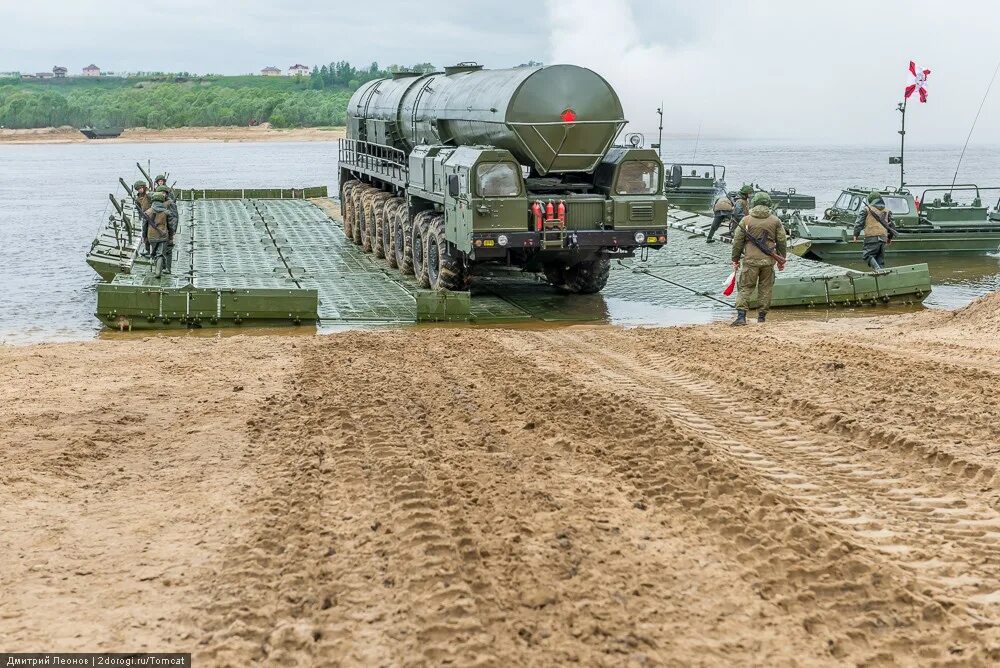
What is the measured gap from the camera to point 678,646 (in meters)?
4.13

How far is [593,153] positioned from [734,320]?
2.80m

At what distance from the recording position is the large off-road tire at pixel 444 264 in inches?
600

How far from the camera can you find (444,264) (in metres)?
15.2

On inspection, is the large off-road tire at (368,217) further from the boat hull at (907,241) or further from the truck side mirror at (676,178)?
the truck side mirror at (676,178)

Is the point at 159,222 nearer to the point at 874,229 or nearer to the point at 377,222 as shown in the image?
the point at 377,222

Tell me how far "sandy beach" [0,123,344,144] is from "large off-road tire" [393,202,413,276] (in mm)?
96371

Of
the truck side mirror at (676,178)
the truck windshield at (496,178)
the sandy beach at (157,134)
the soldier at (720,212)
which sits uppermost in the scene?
the sandy beach at (157,134)

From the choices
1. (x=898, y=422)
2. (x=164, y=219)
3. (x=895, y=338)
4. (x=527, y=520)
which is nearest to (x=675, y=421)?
(x=898, y=422)

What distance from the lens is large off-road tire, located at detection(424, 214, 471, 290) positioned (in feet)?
50.0

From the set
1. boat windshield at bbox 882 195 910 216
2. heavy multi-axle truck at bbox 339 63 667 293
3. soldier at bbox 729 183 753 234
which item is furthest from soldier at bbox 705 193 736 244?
heavy multi-axle truck at bbox 339 63 667 293

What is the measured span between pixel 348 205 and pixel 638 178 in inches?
370

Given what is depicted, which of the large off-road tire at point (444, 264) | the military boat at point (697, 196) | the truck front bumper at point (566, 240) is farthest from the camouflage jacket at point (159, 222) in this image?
the military boat at point (697, 196)

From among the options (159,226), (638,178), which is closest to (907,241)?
(638,178)

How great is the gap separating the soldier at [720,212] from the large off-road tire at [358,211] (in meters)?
6.30
